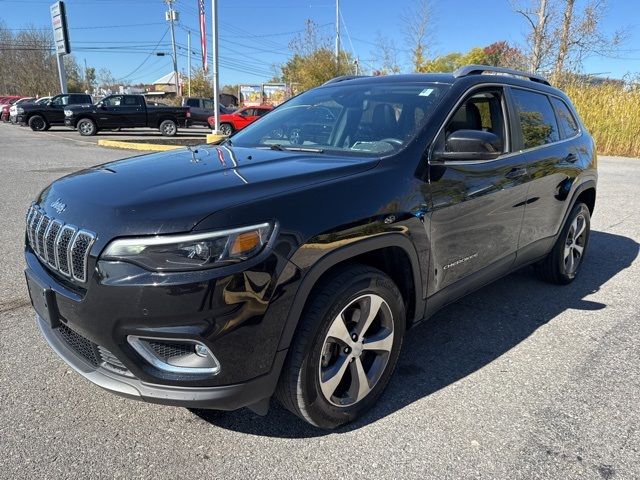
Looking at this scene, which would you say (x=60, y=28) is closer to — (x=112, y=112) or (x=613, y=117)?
(x=112, y=112)

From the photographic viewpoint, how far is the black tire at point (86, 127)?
21.1 m

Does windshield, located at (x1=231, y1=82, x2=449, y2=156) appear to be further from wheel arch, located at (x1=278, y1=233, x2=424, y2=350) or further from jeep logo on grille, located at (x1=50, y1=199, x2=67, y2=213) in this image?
jeep logo on grille, located at (x1=50, y1=199, x2=67, y2=213)

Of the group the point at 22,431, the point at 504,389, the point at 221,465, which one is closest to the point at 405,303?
the point at 504,389

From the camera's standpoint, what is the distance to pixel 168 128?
22656 mm

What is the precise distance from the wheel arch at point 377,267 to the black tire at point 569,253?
7.12 ft

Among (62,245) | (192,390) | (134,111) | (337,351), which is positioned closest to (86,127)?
(134,111)

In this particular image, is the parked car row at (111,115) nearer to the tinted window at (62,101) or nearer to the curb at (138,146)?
the tinted window at (62,101)

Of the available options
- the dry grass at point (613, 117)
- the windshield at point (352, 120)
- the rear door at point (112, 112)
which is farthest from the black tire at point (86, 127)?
the dry grass at point (613, 117)

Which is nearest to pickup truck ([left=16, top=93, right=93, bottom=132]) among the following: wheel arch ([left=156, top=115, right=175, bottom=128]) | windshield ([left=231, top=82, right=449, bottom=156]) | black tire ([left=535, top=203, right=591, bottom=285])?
wheel arch ([left=156, top=115, right=175, bottom=128])

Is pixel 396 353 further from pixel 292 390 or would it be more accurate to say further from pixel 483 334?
pixel 483 334

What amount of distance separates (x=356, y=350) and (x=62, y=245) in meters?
1.45

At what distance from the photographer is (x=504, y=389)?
2824 millimetres

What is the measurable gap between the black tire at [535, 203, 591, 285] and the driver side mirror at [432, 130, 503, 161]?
200 centimetres

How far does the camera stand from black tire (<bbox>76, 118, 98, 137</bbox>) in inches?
831
